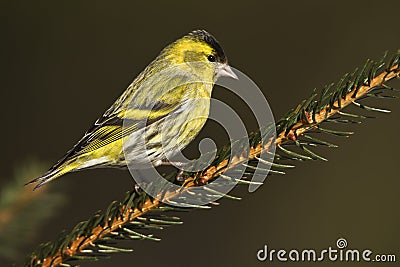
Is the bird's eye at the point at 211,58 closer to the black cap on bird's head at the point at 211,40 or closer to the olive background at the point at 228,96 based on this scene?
the black cap on bird's head at the point at 211,40

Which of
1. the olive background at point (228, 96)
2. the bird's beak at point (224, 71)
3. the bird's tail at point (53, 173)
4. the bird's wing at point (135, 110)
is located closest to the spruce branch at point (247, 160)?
the bird's tail at point (53, 173)

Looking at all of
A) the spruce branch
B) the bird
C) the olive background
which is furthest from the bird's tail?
the olive background

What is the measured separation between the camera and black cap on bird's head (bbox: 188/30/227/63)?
88.4 inches

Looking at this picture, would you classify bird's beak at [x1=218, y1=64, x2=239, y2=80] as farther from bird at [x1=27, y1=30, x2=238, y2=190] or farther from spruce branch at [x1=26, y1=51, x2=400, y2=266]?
spruce branch at [x1=26, y1=51, x2=400, y2=266]

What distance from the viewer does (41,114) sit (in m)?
3.72

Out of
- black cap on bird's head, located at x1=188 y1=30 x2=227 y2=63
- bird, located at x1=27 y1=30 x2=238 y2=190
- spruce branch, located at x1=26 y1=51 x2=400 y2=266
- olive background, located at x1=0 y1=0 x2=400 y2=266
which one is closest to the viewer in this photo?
spruce branch, located at x1=26 y1=51 x2=400 y2=266

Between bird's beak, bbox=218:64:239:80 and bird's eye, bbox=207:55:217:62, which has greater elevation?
bird's eye, bbox=207:55:217:62

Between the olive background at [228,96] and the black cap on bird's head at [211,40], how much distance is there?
1.02m

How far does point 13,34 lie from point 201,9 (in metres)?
1.20

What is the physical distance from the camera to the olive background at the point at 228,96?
3.30 m

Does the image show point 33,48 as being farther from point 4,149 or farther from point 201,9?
point 201,9

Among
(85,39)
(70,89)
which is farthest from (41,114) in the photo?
(85,39)

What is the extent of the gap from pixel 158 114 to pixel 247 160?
720 mm

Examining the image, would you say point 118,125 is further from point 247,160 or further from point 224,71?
point 247,160
